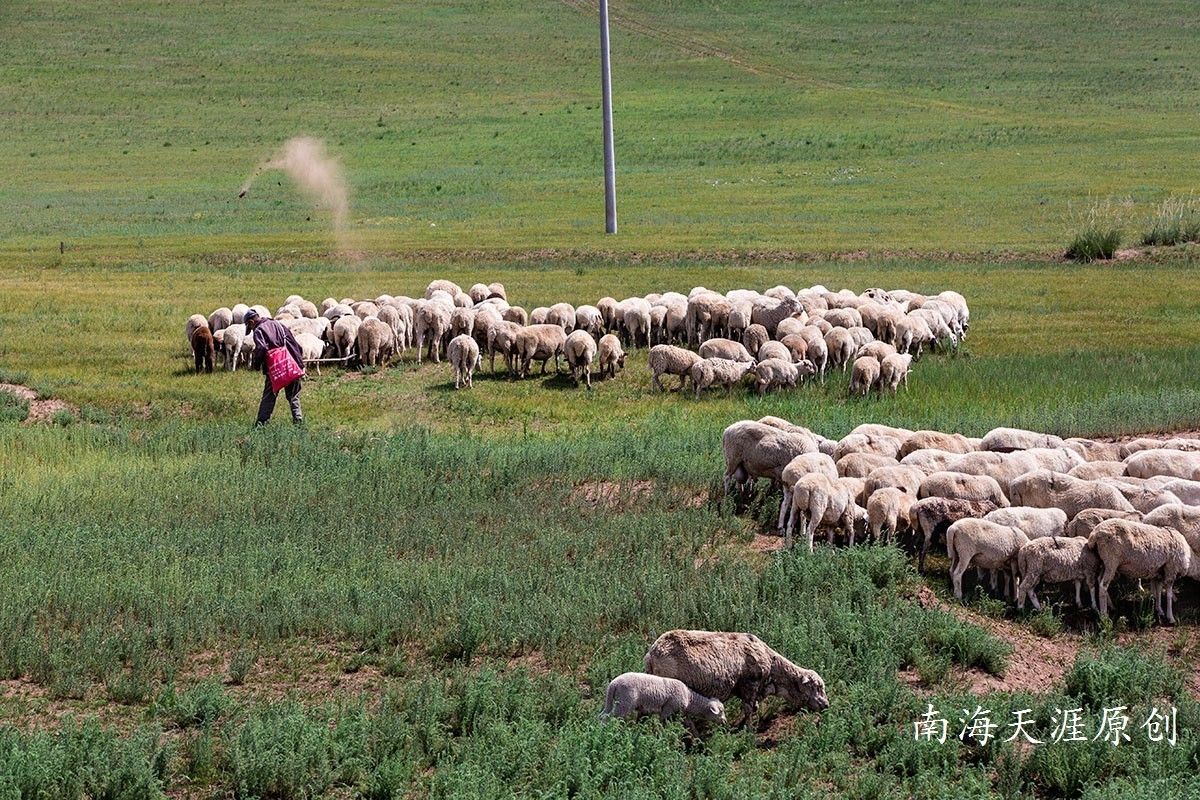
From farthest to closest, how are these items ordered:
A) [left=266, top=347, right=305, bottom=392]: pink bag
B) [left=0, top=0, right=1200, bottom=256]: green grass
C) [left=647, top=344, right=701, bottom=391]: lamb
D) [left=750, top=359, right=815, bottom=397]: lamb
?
[left=0, top=0, right=1200, bottom=256]: green grass, [left=647, top=344, right=701, bottom=391]: lamb, [left=750, top=359, right=815, bottom=397]: lamb, [left=266, top=347, right=305, bottom=392]: pink bag

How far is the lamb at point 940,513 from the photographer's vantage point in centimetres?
1234

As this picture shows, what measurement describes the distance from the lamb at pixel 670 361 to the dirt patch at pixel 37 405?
9.05 metres

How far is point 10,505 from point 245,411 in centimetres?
618

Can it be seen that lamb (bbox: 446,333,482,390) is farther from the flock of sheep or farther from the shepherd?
the flock of sheep

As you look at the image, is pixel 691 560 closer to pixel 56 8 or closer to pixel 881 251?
pixel 881 251

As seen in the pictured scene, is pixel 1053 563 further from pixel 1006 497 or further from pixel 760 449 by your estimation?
pixel 760 449

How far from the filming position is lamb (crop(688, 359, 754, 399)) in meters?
20.3

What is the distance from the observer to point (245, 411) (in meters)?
19.7

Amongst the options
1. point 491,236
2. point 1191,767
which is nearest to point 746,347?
point 1191,767

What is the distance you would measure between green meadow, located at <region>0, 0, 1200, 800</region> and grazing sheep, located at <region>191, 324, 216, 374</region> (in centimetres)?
34

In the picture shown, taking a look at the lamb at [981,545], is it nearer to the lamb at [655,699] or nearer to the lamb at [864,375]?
the lamb at [655,699]

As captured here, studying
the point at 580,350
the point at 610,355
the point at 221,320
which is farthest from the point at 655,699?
the point at 221,320

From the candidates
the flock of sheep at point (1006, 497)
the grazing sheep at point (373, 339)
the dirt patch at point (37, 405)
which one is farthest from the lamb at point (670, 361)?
the dirt patch at point (37, 405)

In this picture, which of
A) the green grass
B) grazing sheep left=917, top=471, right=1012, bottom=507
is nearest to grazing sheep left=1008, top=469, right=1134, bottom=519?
grazing sheep left=917, top=471, right=1012, bottom=507
